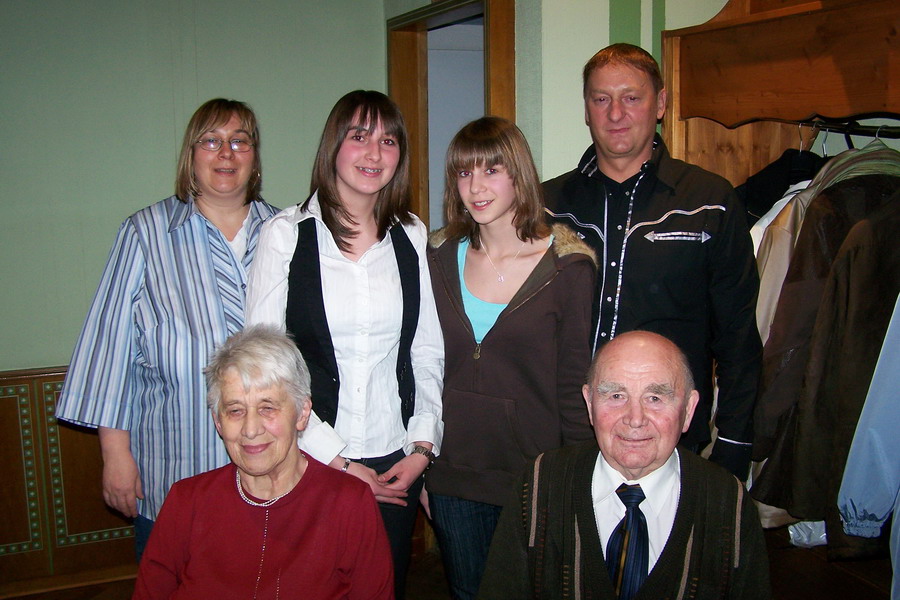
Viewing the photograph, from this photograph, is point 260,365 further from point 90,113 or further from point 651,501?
point 90,113

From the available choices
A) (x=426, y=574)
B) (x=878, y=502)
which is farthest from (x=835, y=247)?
(x=426, y=574)

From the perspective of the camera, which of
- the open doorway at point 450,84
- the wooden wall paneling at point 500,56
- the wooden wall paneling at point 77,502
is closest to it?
the wooden wall paneling at point 500,56

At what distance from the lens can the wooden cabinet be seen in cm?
318

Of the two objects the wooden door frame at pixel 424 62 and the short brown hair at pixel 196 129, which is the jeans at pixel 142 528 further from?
the wooden door frame at pixel 424 62

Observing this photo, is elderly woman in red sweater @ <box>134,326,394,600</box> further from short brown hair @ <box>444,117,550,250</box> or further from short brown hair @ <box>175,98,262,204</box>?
short brown hair @ <box>444,117,550,250</box>

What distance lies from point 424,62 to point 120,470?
2.50m

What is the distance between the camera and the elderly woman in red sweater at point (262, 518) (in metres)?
1.65

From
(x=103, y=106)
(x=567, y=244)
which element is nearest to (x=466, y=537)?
(x=567, y=244)

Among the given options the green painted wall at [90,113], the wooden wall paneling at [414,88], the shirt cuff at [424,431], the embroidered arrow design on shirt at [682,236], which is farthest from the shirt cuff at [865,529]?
the green painted wall at [90,113]

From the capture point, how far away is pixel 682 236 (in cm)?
207

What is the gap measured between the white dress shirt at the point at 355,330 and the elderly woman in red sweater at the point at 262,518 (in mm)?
137

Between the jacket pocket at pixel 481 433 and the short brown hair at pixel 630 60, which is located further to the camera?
the short brown hair at pixel 630 60

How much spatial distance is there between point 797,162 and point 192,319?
2.10 metres

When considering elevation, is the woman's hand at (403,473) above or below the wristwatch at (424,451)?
below
